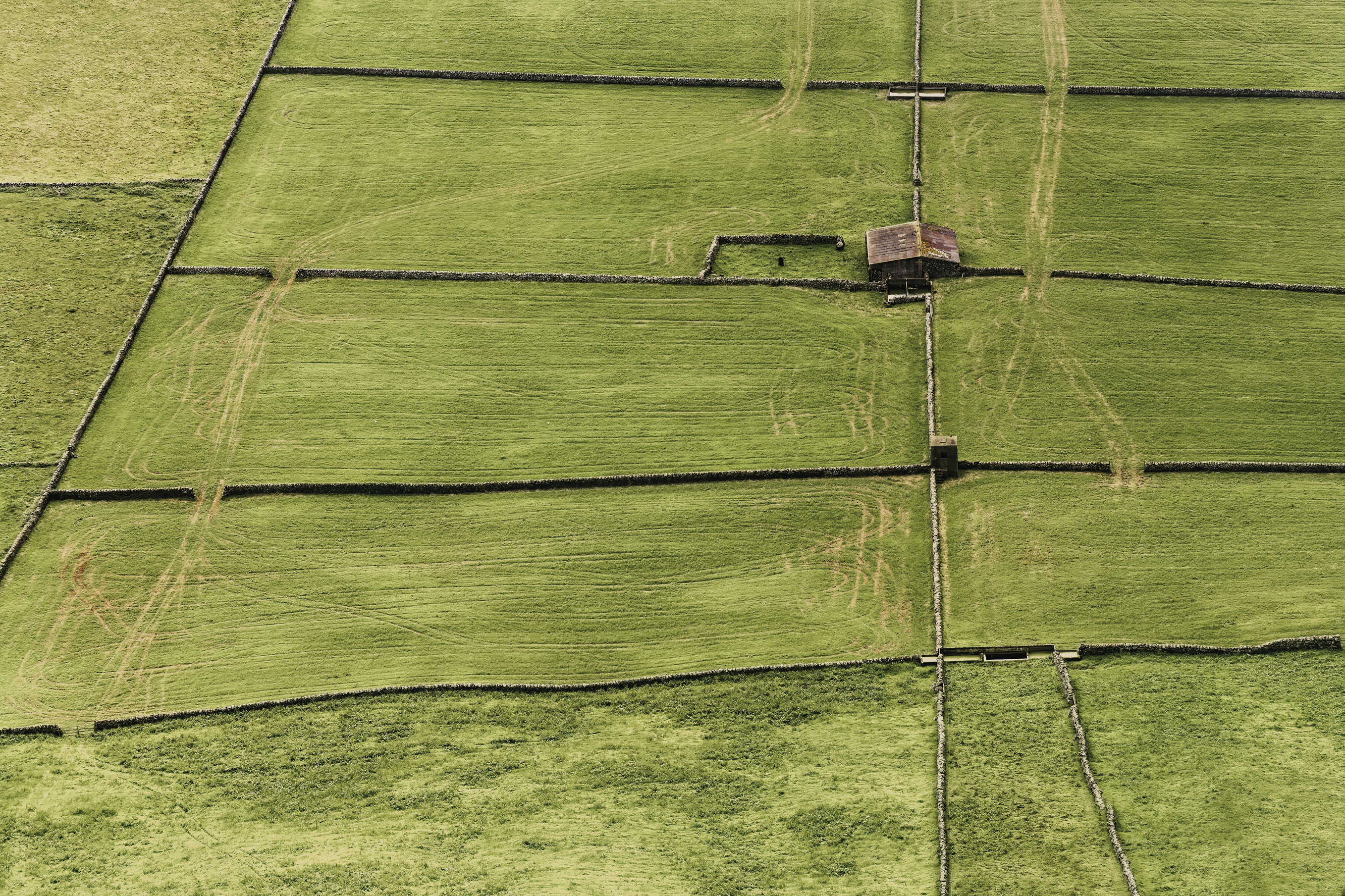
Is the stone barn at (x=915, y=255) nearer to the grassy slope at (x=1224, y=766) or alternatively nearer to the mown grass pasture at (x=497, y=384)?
the mown grass pasture at (x=497, y=384)

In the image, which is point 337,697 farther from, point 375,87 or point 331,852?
point 375,87

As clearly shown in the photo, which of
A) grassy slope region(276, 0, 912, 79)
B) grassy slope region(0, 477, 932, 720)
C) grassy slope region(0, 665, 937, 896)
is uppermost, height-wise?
grassy slope region(276, 0, 912, 79)

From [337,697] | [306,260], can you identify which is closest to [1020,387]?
[337,697]

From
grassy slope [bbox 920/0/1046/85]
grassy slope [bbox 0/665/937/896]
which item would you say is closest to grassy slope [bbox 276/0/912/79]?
grassy slope [bbox 920/0/1046/85]

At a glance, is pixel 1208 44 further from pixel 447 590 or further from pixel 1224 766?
pixel 447 590

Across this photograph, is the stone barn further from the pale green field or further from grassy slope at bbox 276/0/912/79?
grassy slope at bbox 276/0/912/79

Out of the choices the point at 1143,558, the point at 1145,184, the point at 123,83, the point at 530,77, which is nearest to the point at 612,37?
the point at 530,77
